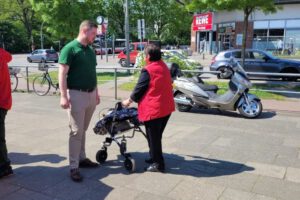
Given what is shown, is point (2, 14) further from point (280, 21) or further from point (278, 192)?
point (278, 192)

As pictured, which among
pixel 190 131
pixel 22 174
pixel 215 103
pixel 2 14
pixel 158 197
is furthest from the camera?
pixel 2 14

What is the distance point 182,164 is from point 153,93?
1243 mm

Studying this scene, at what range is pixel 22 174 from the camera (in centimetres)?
481

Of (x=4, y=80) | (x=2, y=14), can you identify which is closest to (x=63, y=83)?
→ (x=4, y=80)

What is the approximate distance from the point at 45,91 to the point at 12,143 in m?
6.35

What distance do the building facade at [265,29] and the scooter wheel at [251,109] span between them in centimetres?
2592

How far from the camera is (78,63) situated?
4.37m

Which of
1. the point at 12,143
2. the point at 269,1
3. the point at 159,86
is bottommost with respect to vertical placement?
the point at 12,143

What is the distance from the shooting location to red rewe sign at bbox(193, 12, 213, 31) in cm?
3544

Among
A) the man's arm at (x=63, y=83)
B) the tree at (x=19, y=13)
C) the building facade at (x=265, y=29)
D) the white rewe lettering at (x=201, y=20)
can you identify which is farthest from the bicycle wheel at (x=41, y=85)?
the tree at (x=19, y=13)

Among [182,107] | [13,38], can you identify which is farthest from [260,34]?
[13,38]

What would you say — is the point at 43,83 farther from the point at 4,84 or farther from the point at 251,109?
the point at 4,84

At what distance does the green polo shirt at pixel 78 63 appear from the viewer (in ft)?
14.1

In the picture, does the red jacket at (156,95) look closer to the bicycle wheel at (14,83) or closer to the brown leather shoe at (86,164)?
the brown leather shoe at (86,164)
